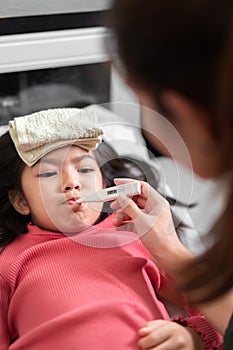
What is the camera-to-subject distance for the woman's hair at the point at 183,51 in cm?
60

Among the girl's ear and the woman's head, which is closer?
the woman's head

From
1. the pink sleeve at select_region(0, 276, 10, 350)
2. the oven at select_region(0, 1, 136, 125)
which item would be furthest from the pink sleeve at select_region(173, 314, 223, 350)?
the oven at select_region(0, 1, 136, 125)

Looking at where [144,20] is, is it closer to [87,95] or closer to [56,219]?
[56,219]

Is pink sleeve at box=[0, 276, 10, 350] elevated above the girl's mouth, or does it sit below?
below

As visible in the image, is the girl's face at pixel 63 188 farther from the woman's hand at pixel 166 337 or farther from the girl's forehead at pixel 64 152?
the woman's hand at pixel 166 337

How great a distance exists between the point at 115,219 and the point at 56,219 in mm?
117

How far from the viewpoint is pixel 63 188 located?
119 centimetres

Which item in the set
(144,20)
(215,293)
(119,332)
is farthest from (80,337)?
(144,20)

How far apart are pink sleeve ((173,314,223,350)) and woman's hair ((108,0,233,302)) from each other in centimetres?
53

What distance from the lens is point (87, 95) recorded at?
1.91m

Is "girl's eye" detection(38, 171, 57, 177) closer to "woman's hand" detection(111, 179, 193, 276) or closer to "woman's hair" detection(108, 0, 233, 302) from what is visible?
"woman's hand" detection(111, 179, 193, 276)

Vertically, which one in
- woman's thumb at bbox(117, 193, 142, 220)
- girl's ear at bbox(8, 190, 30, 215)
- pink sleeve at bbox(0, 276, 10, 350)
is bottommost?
pink sleeve at bbox(0, 276, 10, 350)

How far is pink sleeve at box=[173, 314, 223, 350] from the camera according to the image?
1135 millimetres

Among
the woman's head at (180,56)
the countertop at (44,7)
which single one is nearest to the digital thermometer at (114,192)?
the woman's head at (180,56)
